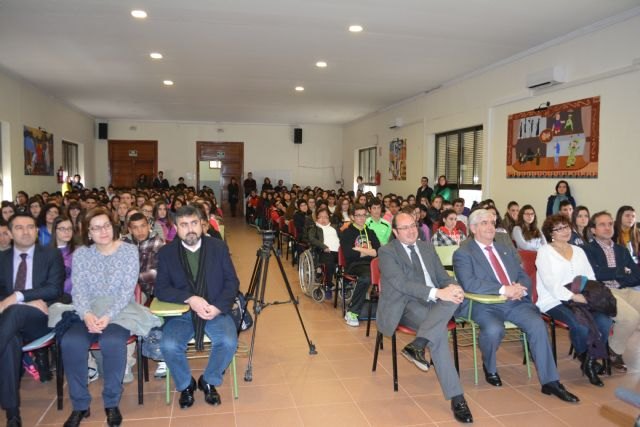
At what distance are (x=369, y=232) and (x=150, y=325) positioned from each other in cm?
280

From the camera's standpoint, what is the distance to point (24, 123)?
32.5ft

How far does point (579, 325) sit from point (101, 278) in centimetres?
327

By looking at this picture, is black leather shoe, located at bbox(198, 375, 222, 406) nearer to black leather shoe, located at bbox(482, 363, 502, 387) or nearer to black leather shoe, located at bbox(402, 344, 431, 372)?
black leather shoe, located at bbox(402, 344, 431, 372)

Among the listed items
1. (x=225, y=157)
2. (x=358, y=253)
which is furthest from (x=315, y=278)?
(x=225, y=157)

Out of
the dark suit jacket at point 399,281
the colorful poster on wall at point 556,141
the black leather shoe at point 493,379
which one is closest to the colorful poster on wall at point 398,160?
the colorful poster on wall at point 556,141

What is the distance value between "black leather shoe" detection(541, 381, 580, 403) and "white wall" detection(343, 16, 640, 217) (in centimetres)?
366

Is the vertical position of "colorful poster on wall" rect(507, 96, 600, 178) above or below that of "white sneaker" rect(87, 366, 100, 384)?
above

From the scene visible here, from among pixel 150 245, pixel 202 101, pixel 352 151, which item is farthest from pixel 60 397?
pixel 352 151

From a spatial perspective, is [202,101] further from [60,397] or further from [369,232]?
[60,397]

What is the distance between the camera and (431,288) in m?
3.29

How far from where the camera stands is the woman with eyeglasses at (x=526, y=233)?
17.7ft

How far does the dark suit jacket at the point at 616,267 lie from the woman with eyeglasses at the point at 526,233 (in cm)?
134

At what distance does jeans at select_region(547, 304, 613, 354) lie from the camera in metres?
3.50

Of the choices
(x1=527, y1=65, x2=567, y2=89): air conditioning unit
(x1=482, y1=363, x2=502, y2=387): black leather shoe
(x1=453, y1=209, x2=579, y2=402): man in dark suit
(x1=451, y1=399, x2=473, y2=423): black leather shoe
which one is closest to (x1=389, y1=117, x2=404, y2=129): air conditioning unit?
(x1=527, y1=65, x2=567, y2=89): air conditioning unit
